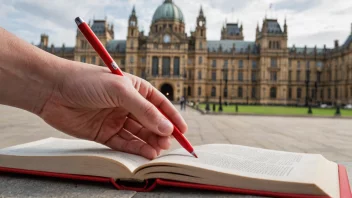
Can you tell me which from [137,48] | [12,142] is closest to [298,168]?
[12,142]

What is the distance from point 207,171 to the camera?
1704mm

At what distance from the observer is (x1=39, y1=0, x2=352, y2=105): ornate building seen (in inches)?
2210

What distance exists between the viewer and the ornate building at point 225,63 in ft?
184

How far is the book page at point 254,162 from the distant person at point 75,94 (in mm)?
237

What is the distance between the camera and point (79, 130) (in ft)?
7.43

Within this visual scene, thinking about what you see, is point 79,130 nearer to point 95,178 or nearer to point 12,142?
point 95,178

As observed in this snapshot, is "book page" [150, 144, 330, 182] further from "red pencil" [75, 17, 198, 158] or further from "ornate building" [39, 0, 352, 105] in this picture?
"ornate building" [39, 0, 352, 105]

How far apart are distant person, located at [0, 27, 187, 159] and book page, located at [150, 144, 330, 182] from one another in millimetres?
237

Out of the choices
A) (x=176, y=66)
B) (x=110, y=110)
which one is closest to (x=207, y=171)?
(x=110, y=110)

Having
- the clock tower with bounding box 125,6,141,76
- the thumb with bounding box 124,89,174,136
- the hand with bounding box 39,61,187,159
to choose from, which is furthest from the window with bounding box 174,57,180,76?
the thumb with bounding box 124,89,174,136

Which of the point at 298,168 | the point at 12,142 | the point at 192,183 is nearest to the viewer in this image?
the point at 192,183

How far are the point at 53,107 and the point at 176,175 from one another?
3.32 feet

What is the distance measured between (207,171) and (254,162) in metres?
0.47

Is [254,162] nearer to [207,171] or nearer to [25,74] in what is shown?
[207,171]
